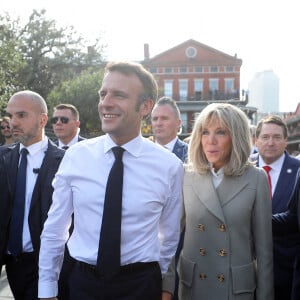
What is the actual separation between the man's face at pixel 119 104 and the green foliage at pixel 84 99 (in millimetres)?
24465

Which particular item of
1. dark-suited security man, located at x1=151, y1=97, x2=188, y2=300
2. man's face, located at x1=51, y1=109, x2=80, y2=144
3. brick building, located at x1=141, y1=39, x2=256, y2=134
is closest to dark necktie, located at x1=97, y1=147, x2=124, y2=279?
dark-suited security man, located at x1=151, y1=97, x2=188, y2=300

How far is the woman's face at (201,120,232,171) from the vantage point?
2.65 m

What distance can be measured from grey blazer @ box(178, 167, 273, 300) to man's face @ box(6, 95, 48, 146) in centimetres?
139

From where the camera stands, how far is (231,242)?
2.53 meters

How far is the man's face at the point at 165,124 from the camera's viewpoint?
15.4 ft

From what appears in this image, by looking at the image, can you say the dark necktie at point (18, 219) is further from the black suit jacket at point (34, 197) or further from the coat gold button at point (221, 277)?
the coat gold button at point (221, 277)

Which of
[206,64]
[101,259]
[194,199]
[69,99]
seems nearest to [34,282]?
[101,259]

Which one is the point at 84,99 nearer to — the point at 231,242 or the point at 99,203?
the point at 231,242

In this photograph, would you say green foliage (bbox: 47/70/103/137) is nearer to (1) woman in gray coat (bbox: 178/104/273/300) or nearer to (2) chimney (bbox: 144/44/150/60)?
(1) woman in gray coat (bbox: 178/104/273/300)

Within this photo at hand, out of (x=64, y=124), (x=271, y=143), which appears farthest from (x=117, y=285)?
(x=64, y=124)

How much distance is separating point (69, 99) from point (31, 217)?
25855 mm

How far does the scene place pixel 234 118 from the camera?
2.65 metres

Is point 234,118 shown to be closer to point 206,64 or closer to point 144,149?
point 144,149

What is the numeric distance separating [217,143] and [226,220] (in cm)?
51
